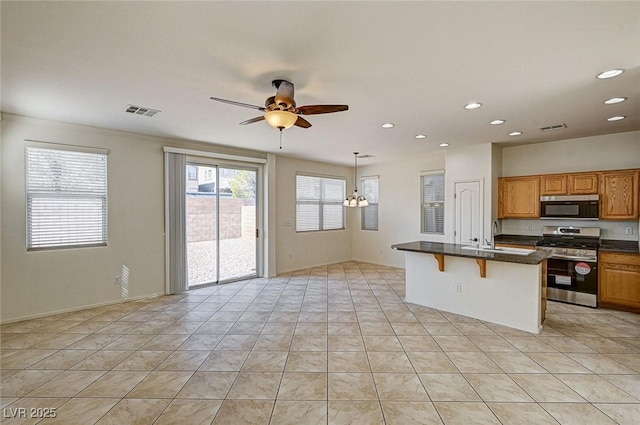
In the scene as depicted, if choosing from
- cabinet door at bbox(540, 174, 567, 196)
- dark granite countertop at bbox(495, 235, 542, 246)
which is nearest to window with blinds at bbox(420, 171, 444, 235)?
A: dark granite countertop at bbox(495, 235, 542, 246)

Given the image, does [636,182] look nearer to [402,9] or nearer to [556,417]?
[556,417]

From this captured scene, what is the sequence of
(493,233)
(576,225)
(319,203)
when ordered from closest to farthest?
(576,225), (493,233), (319,203)

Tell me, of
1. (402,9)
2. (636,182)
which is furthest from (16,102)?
(636,182)

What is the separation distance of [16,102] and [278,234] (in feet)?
15.3

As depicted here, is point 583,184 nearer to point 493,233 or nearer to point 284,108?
point 493,233

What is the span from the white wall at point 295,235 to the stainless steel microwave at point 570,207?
4.69 meters

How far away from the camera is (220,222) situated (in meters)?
5.85

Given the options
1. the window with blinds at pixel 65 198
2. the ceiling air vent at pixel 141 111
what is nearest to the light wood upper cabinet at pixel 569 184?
the ceiling air vent at pixel 141 111

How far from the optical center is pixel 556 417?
2105 mm

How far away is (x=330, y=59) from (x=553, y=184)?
4967 millimetres

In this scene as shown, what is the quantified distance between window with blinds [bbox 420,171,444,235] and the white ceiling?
269 centimetres

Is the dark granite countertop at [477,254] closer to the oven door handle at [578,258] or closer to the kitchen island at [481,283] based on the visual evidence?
the kitchen island at [481,283]

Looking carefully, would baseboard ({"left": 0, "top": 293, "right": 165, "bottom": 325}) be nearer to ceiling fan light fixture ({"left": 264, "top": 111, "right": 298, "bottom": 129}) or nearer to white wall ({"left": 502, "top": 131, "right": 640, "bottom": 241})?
ceiling fan light fixture ({"left": 264, "top": 111, "right": 298, "bottom": 129})

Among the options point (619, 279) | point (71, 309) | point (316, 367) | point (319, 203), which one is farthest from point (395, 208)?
point (71, 309)
